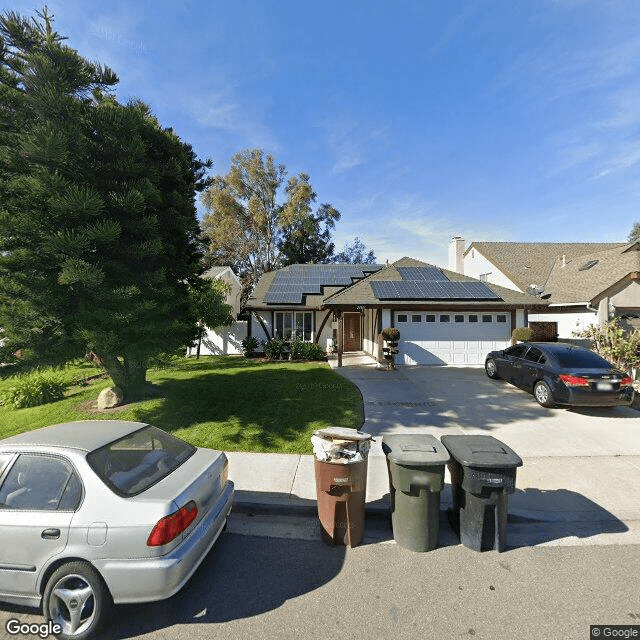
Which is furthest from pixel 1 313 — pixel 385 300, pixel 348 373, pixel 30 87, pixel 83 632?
pixel 385 300

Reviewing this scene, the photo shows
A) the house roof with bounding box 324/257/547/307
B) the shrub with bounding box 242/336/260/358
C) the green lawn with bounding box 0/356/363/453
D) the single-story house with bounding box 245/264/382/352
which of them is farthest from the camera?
the single-story house with bounding box 245/264/382/352

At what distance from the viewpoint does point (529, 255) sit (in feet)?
76.7

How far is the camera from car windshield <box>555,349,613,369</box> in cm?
809

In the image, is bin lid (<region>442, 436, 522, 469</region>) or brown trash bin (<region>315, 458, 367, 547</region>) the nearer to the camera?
bin lid (<region>442, 436, 522, 469</region>)

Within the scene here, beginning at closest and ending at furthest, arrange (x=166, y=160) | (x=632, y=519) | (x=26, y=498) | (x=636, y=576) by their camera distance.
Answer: (x=26, y=498) < (x=636, y=576) < (x=632, y=519) < (x=166, y=160)

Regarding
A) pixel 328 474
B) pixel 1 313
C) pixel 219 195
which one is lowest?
pixel 328 474

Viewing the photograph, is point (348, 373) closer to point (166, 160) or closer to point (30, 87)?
point (166, 160)

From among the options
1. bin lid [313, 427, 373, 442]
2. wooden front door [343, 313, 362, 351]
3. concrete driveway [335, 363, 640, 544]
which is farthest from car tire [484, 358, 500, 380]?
bin lid [313, 427, 373, 442]

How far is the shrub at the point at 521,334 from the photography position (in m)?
13.9

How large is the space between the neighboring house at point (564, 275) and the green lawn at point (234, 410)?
13.2 metres

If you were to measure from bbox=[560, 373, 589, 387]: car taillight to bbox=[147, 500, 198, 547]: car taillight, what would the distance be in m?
8.40

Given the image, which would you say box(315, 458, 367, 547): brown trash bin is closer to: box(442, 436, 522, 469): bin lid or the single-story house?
box(442, 436, 522, 469): bin lid

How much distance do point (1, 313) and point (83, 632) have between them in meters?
6.38

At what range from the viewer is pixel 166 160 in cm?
853
